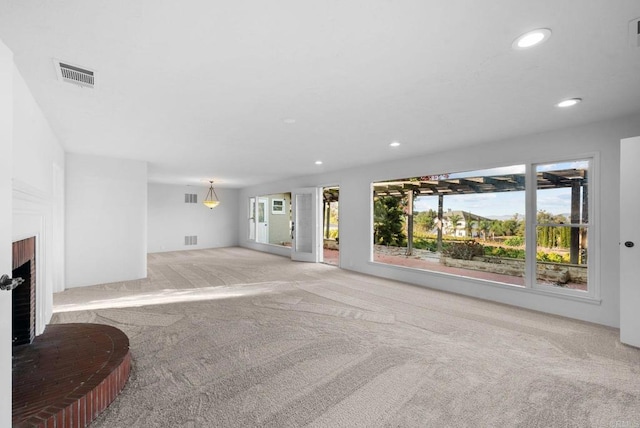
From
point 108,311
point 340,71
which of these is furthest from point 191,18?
point 108,311

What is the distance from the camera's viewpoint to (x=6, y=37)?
179 centimetres

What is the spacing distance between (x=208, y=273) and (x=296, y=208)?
3.16 meters

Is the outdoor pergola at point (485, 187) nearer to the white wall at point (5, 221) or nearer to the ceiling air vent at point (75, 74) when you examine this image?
the ceiling air vent at point (75, 74)

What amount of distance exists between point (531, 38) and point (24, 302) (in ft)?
14.9

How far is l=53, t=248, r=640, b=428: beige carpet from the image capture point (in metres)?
1.88

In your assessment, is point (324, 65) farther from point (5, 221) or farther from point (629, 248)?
point (629, 248)

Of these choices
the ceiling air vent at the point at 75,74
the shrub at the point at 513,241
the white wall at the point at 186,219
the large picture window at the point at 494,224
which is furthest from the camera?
the white wall at the point at 186,219

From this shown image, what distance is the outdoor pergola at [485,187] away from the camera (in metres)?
3.77

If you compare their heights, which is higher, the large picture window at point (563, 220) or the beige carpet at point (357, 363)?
the large picture window at point (563, 220)

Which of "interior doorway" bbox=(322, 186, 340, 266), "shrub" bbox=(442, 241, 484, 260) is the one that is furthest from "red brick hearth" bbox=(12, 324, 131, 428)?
"interior doorway" bbox=(322, 186, 340, 266)

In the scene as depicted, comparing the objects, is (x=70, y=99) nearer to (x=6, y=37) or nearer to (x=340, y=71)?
(x=6, y=37)

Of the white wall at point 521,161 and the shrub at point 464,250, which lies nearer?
the white wall at point 521,161

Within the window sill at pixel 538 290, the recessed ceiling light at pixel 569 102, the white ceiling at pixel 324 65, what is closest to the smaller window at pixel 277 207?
the window sill at pixel 538 290

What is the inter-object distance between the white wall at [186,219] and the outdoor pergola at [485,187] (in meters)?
7.05
